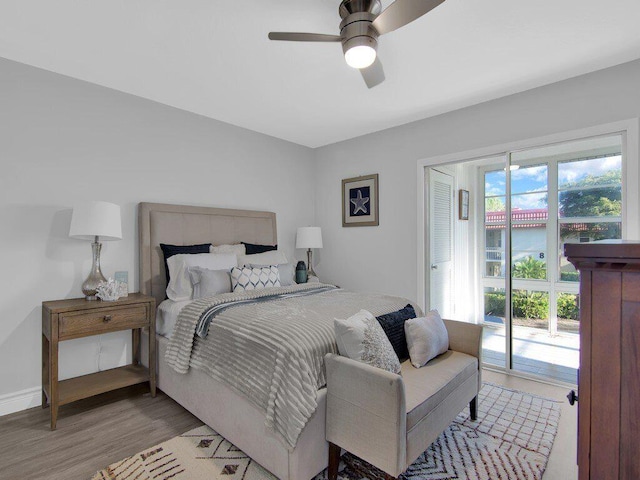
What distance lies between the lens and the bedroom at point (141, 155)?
249 centimetres

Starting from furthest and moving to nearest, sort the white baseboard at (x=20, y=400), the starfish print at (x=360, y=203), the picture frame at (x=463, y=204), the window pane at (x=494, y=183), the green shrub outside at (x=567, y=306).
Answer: the starfish print at (x=360, y=203) < the picture frame at (x=463, y=204) < the window pane at (x=494, y=183) < the green shrub outside at (x=567, y=306) < the white baseboard at (x=20, y=400)

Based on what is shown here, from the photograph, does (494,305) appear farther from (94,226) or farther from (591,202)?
(94,226)

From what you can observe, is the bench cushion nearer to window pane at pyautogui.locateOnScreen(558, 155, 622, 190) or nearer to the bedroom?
the bedroom

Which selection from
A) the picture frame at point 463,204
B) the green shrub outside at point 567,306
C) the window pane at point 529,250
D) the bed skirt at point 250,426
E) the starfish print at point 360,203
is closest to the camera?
the bed skirt at point 250,426

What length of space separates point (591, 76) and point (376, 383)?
2921 mm

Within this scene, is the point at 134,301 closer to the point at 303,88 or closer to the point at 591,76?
the point at 303,88

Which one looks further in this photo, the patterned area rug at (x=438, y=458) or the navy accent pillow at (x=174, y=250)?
the navy accent pillow at (x=174, y=250)

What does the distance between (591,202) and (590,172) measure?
246 mm

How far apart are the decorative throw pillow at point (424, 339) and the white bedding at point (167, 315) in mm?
1684

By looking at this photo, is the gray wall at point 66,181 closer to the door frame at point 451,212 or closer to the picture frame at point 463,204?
the door frame at point 451,212

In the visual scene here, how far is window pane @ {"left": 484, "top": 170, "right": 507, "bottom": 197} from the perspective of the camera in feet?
11.5

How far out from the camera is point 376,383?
154 cm

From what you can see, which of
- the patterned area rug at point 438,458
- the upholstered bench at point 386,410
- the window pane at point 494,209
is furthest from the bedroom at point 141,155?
the upholstered bench at point 386,410

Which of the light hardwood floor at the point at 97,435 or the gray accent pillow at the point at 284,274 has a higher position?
the gray accent pillow at the point at 284,274
